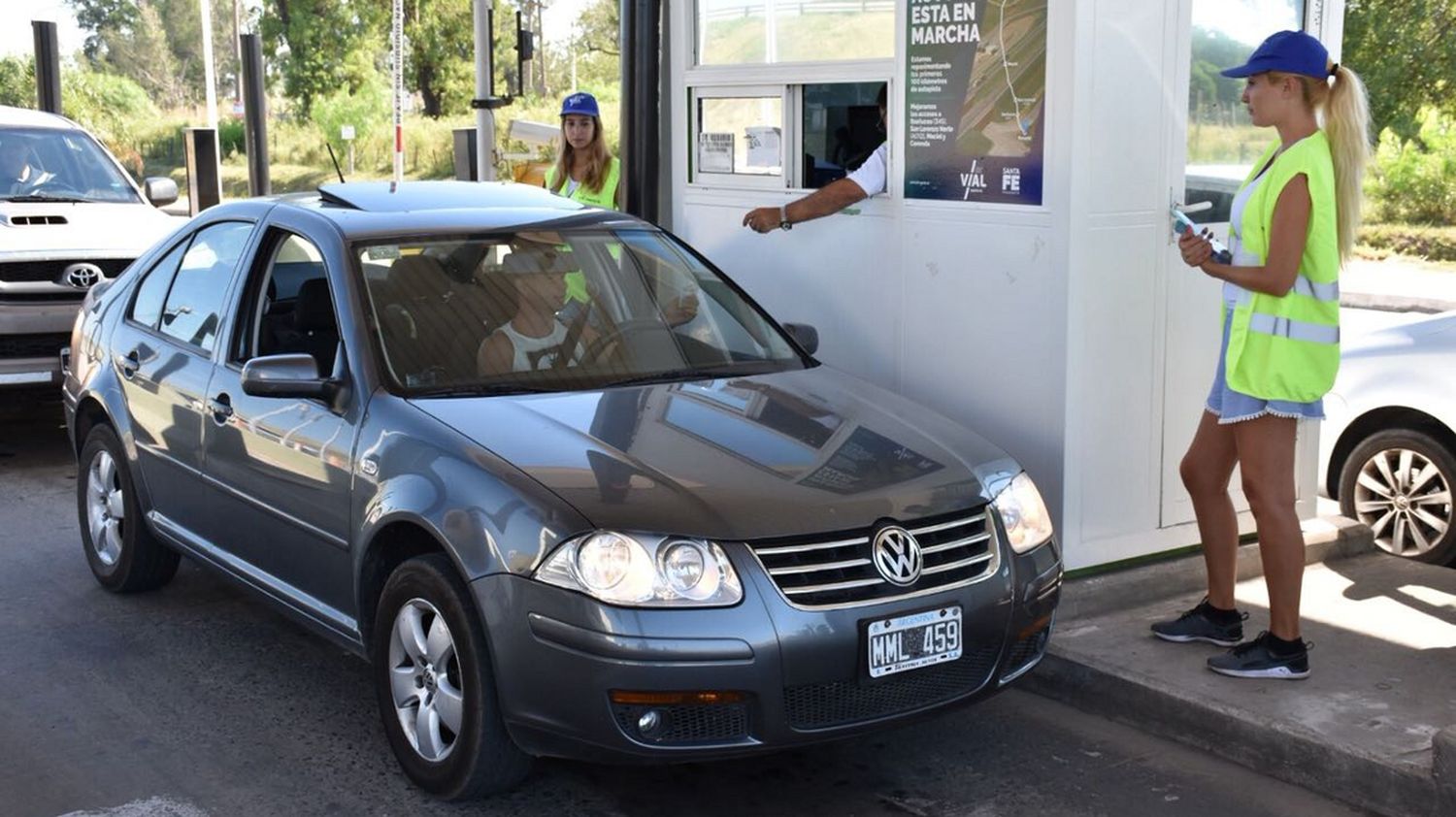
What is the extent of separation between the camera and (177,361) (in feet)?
18.7

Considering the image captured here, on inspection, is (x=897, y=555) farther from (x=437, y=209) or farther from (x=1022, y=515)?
(x=437, y=209)

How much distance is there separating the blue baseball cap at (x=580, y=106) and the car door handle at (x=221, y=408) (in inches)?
131

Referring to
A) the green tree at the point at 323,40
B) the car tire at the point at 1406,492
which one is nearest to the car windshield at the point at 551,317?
the car tire at the point at 1406,492

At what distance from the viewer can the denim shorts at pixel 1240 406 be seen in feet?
16.1

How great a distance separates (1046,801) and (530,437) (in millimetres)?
1725

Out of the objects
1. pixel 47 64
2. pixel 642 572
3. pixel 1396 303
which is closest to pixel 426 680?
pixel 642 572

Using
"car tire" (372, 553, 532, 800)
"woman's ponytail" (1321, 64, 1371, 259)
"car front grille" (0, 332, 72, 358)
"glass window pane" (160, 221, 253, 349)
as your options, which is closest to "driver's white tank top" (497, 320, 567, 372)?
"car tire" (372, 553, 532, 800)

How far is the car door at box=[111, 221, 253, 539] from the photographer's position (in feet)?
18.3

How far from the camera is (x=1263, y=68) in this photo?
4.89 m

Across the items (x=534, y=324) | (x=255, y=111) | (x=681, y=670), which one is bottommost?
(x=681, y=670)

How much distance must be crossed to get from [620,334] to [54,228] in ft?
19.0

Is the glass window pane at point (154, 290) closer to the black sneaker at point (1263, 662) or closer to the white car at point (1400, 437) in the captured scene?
the black sneaker at point (1263, 662)

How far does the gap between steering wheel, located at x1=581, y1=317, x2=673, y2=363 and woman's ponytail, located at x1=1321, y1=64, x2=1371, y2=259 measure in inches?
84.5

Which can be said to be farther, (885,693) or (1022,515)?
(1022,515)
